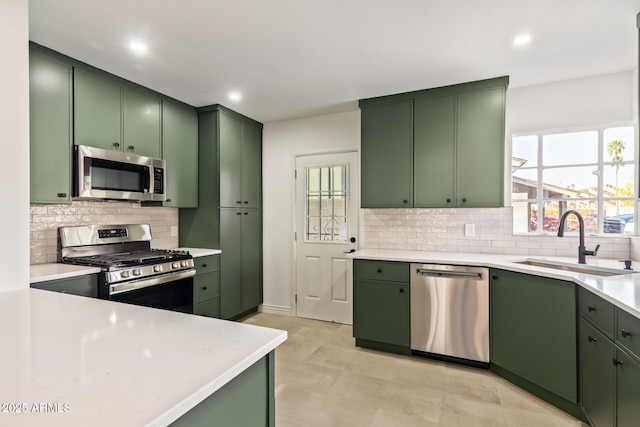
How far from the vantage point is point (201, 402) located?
782mm

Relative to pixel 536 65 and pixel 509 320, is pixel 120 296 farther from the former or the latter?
pixel 536 65

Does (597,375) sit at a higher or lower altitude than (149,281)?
lower

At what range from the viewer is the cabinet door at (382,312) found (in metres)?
3.05

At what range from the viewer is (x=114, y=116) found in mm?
2941

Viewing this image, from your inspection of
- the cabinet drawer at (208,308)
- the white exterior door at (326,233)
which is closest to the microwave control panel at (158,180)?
the cabinet drawer at (208,308)

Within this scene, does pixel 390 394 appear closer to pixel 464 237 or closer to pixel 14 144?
pixel 464 237

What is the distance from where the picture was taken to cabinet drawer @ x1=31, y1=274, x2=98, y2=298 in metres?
2.19

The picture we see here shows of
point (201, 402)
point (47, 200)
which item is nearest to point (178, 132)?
point (47, 200)

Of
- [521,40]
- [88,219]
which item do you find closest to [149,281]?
[88,219]

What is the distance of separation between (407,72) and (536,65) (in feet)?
3.31

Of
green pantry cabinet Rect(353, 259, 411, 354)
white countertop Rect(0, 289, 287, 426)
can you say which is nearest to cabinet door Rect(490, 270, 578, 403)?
green pantry cabinet Rect(353, 259, 411, 354)

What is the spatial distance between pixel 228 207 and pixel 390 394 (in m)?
2.50

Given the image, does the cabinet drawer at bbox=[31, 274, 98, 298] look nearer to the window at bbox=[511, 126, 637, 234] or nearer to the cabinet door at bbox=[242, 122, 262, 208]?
the cabinet door at bbox=[242, 122, 262, 208]

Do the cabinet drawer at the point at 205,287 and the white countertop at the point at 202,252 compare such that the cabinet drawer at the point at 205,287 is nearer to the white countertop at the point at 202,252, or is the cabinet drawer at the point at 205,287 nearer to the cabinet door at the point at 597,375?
the white countertop at the point at 202,252
